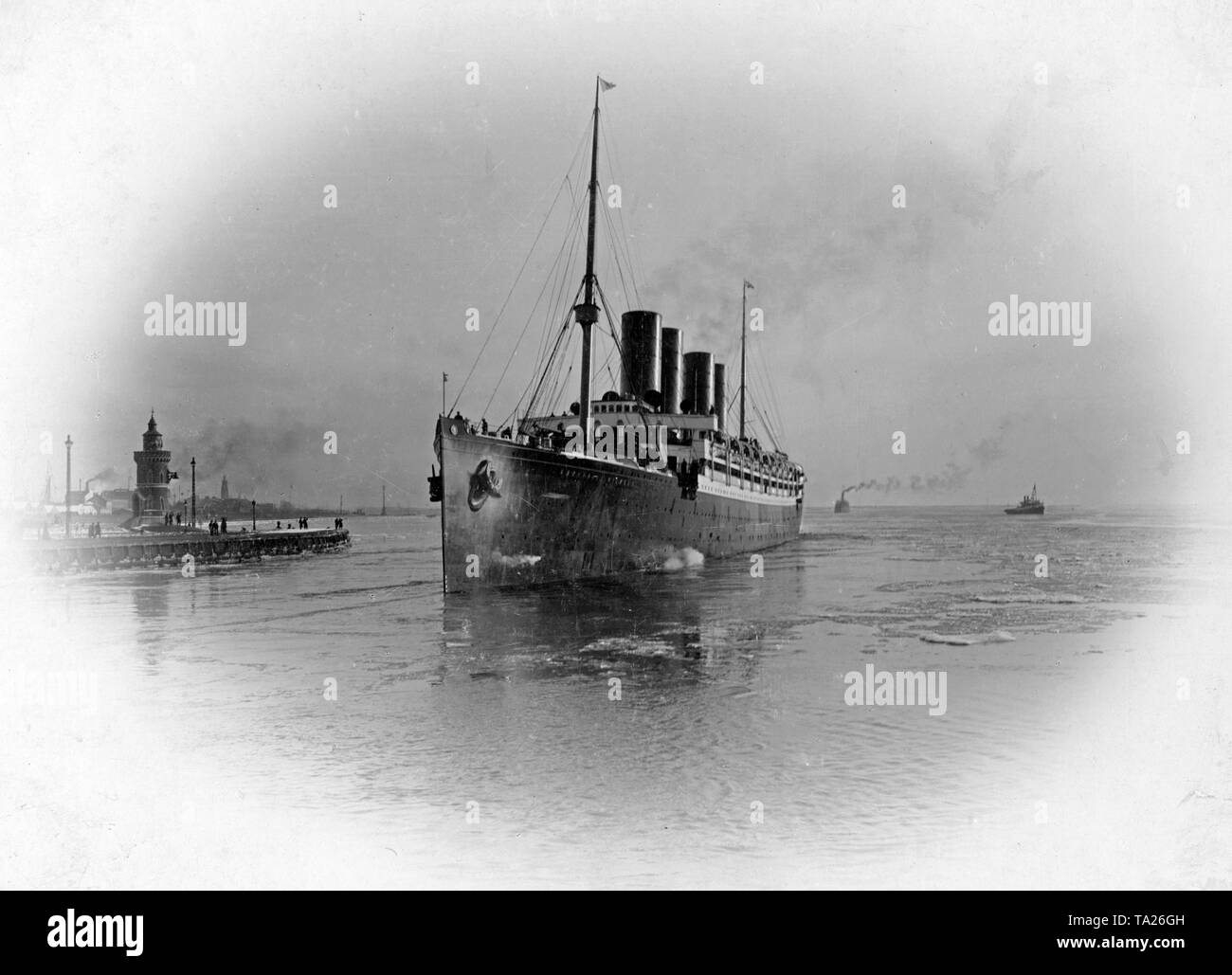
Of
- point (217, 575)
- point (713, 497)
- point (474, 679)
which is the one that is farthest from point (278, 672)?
point (713, 497)

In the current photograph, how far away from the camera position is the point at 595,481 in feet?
89.1

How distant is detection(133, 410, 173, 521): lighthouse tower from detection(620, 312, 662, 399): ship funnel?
31.4 meters

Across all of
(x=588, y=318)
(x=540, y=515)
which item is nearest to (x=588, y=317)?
(x=588, y=318)

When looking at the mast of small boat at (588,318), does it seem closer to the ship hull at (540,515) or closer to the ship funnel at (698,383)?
the ship hull at (540,515)

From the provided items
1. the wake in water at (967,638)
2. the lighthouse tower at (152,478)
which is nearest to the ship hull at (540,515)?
the wake in water at (967,638)

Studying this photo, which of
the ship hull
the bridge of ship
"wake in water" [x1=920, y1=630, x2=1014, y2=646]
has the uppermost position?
the bridge of ship

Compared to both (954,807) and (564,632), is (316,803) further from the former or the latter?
(564,632)

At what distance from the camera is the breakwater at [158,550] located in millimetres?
34250

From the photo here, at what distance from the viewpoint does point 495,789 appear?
25.9 ft

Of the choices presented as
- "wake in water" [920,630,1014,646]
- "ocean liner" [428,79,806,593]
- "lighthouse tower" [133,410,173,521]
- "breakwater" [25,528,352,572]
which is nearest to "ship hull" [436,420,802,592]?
"ocean liner" [428,79,806,593]

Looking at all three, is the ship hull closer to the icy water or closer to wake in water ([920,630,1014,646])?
the icy water

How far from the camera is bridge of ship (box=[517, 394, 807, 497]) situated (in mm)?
29825

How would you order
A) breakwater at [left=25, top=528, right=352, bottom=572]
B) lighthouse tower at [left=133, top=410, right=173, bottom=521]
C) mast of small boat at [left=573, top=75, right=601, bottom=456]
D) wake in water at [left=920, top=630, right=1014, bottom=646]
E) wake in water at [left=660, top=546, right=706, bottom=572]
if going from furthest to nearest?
lighthouse tower at [left=133, top=410, right=173, bottom=521] → breakwater at [left=25, top=528, right=352, bottom=572] → wake in water at [left=660, top=546, right=706, bottom=572] → mast of small boat at [left=573, top=75, right=601, bottom=456] → wake in water at [left=920, top=630, right=1014, bottom=646]

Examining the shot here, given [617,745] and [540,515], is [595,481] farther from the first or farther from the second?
[617,745]
